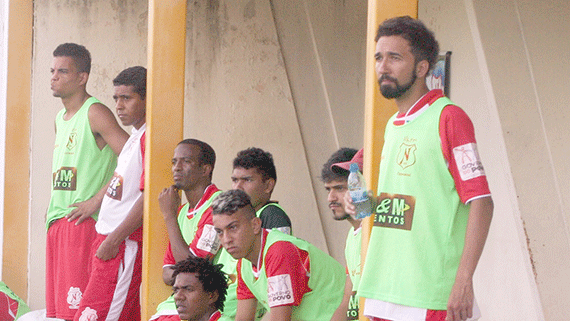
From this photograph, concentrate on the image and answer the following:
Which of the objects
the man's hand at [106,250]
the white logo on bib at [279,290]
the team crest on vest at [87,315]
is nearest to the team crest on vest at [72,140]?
the man's hand at [106,250]

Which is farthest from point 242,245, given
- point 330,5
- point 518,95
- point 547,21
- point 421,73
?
point 330,5

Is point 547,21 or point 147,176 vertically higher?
point 547,21

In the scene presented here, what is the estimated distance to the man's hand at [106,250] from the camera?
→ 15.7 feet

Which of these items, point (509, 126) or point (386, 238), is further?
point (509, 126)

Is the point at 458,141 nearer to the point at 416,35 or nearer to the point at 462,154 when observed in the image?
the point at 462,154

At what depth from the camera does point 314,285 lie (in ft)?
12.8

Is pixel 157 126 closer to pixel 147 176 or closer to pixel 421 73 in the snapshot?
pixel 147 176

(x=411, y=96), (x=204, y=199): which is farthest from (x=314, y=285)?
(x=411, y=96)

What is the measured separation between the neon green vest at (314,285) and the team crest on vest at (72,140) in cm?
170

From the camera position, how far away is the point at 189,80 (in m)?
7.03

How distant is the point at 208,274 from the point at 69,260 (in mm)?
1221

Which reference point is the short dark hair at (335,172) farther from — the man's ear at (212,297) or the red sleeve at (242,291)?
the man's ear at (212,297)

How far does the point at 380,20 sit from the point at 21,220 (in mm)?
4375

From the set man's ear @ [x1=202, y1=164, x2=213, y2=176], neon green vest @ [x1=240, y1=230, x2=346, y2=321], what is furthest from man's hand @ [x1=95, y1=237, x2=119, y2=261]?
neon green vest @ [x1=240, y1=230, x2=346, y2=321]
